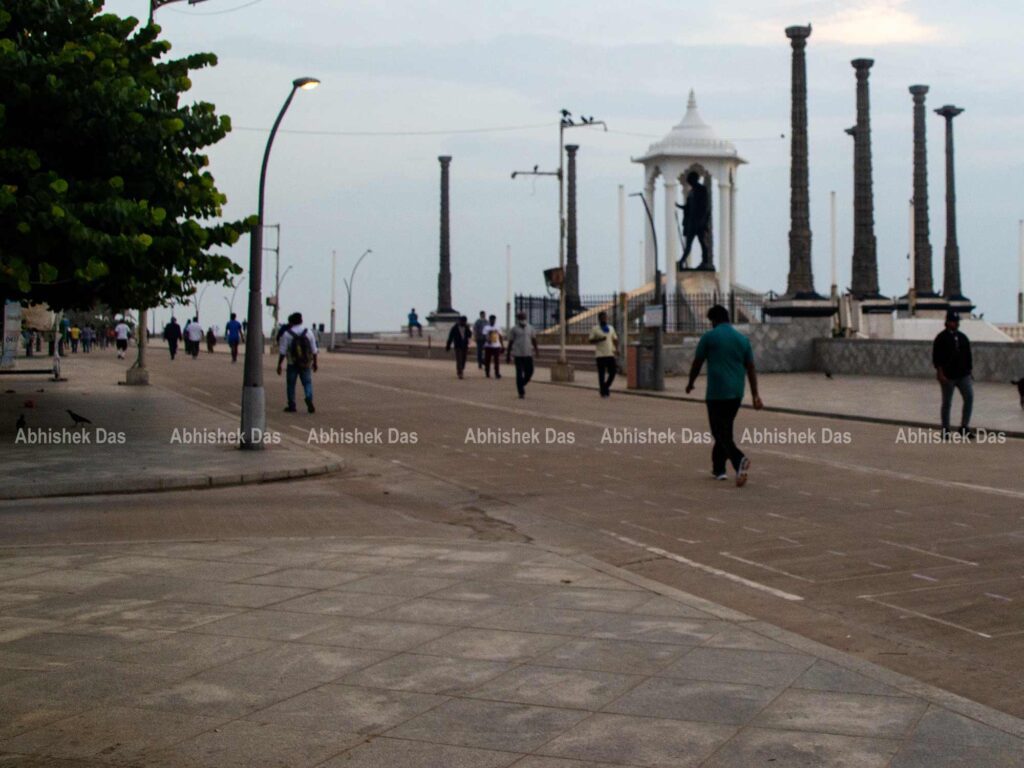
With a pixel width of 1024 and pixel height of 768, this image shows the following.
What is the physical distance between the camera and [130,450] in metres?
16.7

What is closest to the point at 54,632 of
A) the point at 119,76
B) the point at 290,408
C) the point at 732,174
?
the point at 119,76

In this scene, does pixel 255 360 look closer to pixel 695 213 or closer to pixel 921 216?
pixel 921 216

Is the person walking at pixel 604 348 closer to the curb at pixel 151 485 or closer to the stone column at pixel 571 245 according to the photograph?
the curb at pixel 151 485

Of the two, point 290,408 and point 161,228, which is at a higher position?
point 161,228

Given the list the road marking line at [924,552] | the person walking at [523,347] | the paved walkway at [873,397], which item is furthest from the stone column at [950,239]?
the road marking line at [924,552]

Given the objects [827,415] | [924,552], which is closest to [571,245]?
[827,415]

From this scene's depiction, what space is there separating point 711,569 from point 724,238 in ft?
167

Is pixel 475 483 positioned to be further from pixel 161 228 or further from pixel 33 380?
pixel 33 380

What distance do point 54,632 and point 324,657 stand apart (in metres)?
1.55

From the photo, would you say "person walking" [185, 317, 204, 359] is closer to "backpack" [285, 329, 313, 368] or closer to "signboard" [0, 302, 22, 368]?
"signboard" [0, 302, 22, 368]

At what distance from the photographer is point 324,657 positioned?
21.1 ft

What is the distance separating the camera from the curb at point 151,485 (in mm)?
13086

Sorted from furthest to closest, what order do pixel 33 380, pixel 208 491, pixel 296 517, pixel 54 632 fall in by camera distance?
pixel 33 380, pixel 208 491, pixel 296 517, pixel 54 632

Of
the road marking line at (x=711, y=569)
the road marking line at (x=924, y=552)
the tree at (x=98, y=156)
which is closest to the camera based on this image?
the road marking line at (x=711, y=569)
